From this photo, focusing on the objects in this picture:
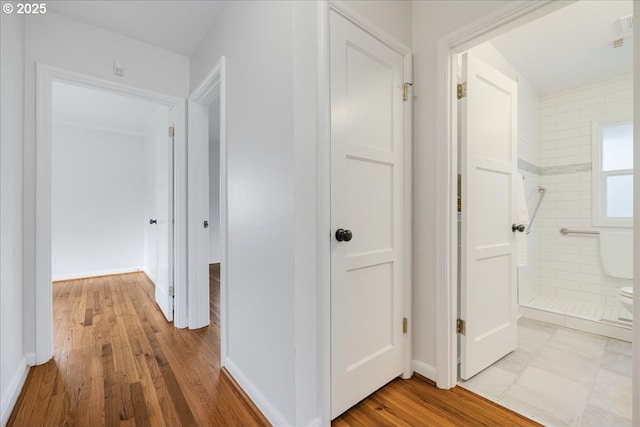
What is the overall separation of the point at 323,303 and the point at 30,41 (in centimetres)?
257

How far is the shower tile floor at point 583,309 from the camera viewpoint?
242 centimetres

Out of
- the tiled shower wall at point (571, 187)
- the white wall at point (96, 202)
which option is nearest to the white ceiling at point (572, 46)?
the tiled shower wall at point (571, 187)

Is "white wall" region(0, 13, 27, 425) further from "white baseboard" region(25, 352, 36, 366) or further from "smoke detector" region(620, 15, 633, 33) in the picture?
"smoke detector" region(620, 15, 633, 33)

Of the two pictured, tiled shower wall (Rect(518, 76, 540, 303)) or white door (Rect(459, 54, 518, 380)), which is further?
tiled shower wall (Rect(518, 76, 540, 303))

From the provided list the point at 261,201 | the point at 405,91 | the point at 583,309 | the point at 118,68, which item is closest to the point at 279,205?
the point at 261,201

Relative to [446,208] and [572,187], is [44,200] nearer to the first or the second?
[446,208]

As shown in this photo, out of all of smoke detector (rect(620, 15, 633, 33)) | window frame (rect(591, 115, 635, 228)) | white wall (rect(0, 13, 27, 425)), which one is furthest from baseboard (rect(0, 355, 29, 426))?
window frame (rect(591, 115, 635, 228))

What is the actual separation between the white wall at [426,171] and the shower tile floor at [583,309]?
181 centimetres

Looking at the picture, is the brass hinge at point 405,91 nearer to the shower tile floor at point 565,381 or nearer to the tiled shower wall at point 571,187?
the shower tile floor at point 565,381

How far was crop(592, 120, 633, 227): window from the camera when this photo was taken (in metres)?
2.78

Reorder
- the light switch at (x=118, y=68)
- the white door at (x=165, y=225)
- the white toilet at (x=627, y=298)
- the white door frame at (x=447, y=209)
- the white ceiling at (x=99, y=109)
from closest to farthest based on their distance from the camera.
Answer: the white door frame at (x=447, y=209) < the white toilet at (x=627, y=298) < the light switch at (x=118, y=68) < the white door at (x=165, y=225) < the white ceiling at (x=99, y=109)

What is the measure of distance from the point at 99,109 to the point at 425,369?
4640 millimetres

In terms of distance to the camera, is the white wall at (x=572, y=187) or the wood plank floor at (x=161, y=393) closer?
the wood plank floor at (x=161, y=393)

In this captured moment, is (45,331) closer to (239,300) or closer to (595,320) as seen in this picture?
(239,300)
